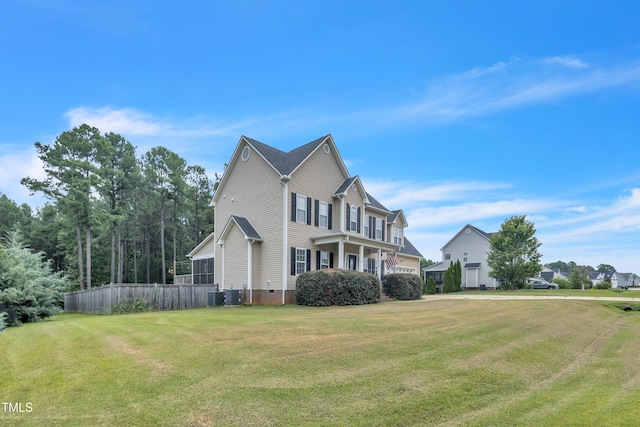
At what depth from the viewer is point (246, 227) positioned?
22.7m

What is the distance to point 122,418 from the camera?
515cm

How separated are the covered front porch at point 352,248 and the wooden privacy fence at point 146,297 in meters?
7.21

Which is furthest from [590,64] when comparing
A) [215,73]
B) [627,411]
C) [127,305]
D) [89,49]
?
[127,305]

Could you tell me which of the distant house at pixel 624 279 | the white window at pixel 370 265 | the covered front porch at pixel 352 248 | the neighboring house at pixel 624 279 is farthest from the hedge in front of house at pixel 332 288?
the neighboring house at pixel 624 279

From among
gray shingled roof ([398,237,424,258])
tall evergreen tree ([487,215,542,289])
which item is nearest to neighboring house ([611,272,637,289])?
tall evergreen tree ([487,215,542,289])

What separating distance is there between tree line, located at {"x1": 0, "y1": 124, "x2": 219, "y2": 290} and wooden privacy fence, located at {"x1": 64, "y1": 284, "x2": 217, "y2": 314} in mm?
11085

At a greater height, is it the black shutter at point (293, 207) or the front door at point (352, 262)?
the black shutter at point (293, 207)

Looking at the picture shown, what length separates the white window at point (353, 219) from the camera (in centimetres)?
2578

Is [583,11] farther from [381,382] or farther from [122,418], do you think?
[122,418]

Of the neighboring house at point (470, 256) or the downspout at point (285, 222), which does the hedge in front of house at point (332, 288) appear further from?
the neighboring house at point (470, 256)

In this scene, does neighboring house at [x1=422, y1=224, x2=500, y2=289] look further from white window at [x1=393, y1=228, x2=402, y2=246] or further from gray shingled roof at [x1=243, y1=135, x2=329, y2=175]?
gray shingled roof at [x1=243, y1=135, x2=329, y2=175]

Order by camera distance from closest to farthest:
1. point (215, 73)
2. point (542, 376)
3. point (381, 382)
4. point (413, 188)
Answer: point (381, 382) < point (542, 376) < point (215, 73) < point (413, 188)

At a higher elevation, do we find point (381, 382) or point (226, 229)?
point (226, 229)

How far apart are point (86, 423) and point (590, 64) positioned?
1972cm
